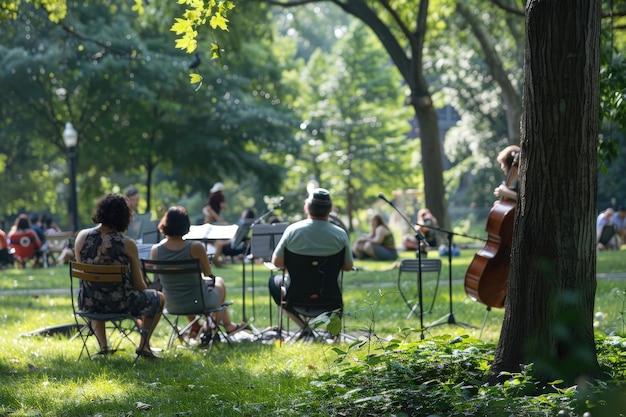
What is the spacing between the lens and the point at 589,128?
19.6ft

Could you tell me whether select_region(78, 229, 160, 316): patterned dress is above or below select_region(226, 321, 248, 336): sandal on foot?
above

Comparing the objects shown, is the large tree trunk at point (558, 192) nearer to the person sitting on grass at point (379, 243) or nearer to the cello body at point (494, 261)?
the cello body at point (494, 261)

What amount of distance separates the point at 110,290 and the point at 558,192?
14.2ft

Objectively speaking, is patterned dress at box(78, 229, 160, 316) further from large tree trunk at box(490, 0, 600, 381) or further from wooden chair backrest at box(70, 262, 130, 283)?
large tree trunk at box(490, 0, 600, 381)

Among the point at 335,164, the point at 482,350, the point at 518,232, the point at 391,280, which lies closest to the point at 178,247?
the point at 482,350

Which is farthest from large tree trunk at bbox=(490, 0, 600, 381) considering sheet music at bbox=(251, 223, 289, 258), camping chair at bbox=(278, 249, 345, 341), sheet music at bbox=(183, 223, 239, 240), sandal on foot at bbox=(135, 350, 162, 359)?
sheet music at bbox=(251, 223, 289, 258)

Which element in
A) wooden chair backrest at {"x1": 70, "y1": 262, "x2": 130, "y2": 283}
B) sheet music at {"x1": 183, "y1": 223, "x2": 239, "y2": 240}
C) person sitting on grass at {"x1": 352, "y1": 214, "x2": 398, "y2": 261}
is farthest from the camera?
person sitting on grass at {"x1": 352, "y1": 214, "x2": 398, "y2": 261}

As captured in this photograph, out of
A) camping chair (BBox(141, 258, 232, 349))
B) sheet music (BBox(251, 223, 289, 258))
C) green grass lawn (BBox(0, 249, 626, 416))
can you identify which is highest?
sheet music (BBox(251, 223, 289, 258))

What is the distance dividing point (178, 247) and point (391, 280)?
8.37 meters

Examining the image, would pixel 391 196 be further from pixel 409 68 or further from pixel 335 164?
pixel 409 68

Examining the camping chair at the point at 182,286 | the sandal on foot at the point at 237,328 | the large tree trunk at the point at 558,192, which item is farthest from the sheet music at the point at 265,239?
the large tree trunk at the point at 558,192

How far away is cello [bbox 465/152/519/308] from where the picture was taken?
30.2ft

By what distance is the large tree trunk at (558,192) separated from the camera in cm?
589

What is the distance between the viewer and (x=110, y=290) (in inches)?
348
